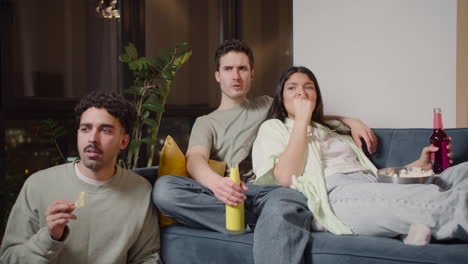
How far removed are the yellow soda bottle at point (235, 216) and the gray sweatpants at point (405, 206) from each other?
0.37 m

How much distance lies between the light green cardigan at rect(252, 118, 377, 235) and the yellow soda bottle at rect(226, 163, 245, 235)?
27cm

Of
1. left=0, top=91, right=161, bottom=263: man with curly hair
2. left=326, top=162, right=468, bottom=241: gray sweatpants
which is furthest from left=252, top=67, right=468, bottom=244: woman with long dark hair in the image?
left=0, top=91, right=161, bottom=263: man with curly hair

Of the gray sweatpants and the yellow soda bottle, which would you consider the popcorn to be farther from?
the yellow soda bottle

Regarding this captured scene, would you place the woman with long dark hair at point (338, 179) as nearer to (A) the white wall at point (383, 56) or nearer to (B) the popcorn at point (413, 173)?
(B) the popcorn at point (413, 173)

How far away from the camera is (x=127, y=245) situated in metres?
1.54

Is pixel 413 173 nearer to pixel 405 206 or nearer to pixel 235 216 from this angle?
pixel 405 206

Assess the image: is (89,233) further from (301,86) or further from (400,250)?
(301,86)

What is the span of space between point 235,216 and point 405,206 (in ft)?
2.05

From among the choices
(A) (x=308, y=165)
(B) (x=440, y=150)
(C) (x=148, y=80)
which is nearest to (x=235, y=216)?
(A) (x=308, y=165)

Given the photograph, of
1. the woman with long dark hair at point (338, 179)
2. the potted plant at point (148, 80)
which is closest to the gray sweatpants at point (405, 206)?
the woman with long dark hair at point (338, 179)

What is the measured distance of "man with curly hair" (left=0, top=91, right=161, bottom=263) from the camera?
4.55 feet

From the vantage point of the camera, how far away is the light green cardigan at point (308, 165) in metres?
1.62

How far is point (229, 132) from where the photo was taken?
2.20 metres

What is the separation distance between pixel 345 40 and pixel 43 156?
2.10 metres
